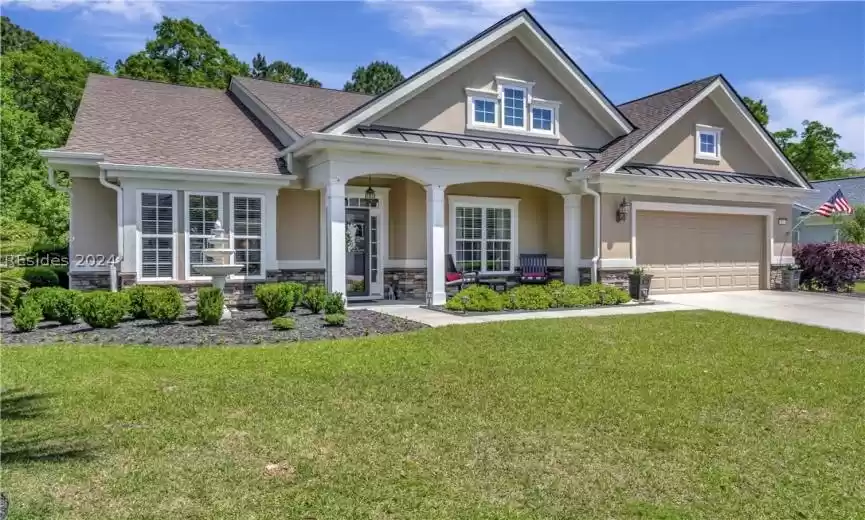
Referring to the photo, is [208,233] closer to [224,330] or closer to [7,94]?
[224,330]

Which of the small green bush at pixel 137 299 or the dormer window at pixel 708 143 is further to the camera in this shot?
the dormer window at pixel 708 143

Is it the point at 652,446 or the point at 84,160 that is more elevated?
the point at 84,160

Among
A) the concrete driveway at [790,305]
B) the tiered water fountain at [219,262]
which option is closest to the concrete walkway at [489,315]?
the concrete driveway at [790,305]

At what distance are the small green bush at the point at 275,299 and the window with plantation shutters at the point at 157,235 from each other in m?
2.80

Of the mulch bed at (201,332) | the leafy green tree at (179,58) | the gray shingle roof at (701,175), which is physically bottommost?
the mulch bed at (201,332)

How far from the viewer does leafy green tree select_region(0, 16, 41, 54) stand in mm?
36122

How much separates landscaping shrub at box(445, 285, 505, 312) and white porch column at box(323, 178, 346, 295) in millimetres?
2341

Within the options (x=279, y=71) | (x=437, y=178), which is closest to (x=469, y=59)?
(x=437, y=178)

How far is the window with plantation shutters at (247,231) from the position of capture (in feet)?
41.4

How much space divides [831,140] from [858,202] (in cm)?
2377

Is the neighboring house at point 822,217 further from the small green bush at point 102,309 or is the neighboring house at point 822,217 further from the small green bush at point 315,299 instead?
the small green bush at point 102,309

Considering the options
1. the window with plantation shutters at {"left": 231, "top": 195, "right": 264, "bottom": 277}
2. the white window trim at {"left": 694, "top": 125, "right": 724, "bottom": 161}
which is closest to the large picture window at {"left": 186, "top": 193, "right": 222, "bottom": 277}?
the window with plantation shutters at {"left": 231, "top": 195, "right": 264, "bottom": 277}

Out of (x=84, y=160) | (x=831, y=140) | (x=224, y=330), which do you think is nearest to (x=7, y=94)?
(x=84, y=160)

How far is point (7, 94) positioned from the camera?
80.6 feet
